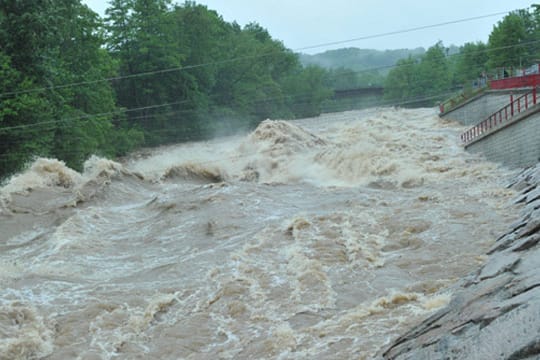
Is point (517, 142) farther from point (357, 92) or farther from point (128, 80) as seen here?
point (357, 92)

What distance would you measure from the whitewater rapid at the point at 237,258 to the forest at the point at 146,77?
4.04 m

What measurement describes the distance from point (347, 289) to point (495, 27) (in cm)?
5493

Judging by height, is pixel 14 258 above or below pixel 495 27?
below

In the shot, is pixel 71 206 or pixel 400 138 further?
pixel 400 138

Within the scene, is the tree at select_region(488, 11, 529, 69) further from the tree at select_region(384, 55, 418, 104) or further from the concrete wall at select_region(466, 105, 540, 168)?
the concrete wall at select_region(466, 105, 540, 168)

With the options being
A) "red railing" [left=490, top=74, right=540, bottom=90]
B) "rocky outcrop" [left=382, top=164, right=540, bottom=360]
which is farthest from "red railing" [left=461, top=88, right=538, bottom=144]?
"rocky outcrop" [left=382, top=164, right=540, bottom=360]

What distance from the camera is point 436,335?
5566 millimetres

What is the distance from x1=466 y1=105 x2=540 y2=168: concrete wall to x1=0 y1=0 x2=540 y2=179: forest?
1627 cm

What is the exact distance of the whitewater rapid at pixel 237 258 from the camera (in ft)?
26.5

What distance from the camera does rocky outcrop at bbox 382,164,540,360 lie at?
4535 mm

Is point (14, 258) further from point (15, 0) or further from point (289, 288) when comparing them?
point (15, 0)

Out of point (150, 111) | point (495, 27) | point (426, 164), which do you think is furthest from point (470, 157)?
point (495, 27)

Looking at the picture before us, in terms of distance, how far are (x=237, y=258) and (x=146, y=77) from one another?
37.3 meters

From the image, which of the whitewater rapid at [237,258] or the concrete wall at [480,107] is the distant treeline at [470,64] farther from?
the whitewater rapid at [237,258]
